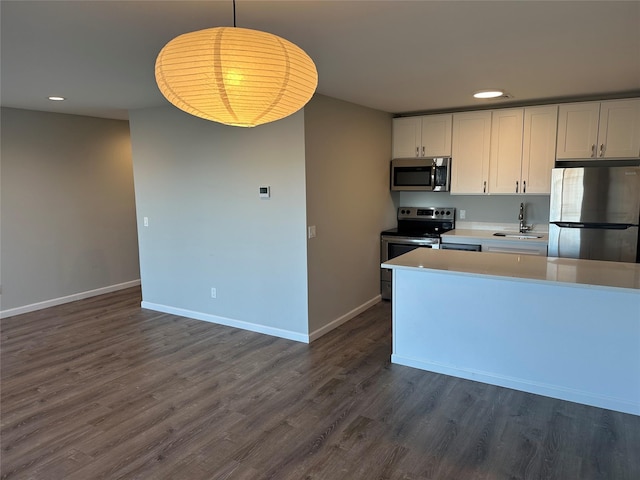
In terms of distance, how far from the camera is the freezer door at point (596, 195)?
4109 millimetres

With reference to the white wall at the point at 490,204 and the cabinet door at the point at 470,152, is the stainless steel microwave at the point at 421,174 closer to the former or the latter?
the cabinet door at the point at 470,152

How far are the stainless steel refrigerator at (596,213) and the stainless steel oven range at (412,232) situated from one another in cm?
→ 130

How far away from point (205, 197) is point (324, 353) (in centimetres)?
210

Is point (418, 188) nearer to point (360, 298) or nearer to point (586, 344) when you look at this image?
point (360, 298)

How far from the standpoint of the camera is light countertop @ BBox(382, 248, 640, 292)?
9.39ft

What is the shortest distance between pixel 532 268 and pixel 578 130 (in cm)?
215

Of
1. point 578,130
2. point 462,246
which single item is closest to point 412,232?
point 462,246

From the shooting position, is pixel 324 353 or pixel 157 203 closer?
pixel 324 353

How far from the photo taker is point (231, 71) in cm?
150

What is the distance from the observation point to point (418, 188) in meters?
5.38

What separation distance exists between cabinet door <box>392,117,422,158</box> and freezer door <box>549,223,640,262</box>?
186 cm

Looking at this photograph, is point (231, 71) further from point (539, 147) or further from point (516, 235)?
point (516, 235)

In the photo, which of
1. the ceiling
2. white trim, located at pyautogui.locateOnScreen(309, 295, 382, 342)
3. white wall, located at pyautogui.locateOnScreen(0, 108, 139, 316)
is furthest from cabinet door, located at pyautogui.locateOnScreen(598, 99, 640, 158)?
white wall, located at pyautogui.locateOnScreen(0, 108, 139, 316)

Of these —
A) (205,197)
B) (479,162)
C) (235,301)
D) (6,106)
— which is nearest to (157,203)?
(205,197)
